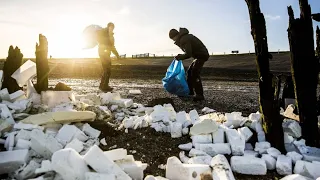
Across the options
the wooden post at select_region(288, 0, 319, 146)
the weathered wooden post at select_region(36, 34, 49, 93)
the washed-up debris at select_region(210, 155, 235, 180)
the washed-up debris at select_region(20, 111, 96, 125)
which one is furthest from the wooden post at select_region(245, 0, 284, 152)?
the weathered wooden post at select_region(36, 34, 49, 93)

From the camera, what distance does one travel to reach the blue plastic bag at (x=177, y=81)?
8.56 metres

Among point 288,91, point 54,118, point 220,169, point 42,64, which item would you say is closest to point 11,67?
point 42,64

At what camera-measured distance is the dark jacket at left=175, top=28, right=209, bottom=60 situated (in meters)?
7.80

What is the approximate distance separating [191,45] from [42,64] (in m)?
3.59

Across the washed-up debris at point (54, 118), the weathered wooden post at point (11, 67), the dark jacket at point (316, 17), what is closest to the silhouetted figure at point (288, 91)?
the dark jacket at point (316, 17)

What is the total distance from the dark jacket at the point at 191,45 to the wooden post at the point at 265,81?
3.77 metres

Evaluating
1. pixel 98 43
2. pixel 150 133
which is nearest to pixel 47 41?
pixel 150 133

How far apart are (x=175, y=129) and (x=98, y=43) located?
5429 mm

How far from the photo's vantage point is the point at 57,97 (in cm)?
536

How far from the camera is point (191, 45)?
311 inches

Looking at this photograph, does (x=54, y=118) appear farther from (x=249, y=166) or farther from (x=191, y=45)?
(x=191, y=45)

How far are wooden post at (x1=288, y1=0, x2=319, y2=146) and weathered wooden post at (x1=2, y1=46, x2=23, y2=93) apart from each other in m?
4.26

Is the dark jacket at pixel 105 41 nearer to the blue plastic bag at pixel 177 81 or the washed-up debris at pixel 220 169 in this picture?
the blue plastic bag at pixel 177 81

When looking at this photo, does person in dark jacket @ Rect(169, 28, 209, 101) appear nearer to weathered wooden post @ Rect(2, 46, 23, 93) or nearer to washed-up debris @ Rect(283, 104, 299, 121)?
washed-up debris @ Rect(283, 104, 299, 121)
